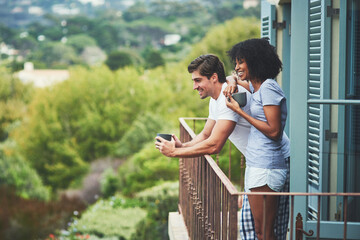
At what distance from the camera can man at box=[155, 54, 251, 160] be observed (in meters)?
2.86

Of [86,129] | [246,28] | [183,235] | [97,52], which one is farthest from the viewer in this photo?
[97,52]

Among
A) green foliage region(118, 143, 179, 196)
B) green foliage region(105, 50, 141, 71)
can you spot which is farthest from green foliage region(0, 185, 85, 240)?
green foliage region(105, 50, 141, 71)

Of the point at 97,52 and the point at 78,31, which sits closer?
the point at 97,52

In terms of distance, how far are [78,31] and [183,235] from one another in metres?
73.5

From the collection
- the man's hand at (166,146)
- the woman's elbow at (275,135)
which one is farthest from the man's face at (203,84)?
the woman's elbow at (275,135)

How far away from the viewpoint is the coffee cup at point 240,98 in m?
2.83

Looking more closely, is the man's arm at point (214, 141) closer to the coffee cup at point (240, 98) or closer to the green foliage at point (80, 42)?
the coffee cup at point (240, 98)

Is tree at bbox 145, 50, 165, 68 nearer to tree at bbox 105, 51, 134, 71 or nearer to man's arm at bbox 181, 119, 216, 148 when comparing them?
tree at bbox 105, 51, 134, 71

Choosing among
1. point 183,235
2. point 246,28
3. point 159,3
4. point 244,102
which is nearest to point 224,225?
point 244,102

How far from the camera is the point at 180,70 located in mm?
44812

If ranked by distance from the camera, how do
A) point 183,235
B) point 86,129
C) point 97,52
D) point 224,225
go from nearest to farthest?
point 224,225 → point 183,235 → point 86,129 → point 97,52

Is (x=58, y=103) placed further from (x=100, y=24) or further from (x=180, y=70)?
(x=100, y=24)

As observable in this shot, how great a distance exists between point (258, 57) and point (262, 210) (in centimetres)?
79

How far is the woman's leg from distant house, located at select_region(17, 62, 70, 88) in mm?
35294
